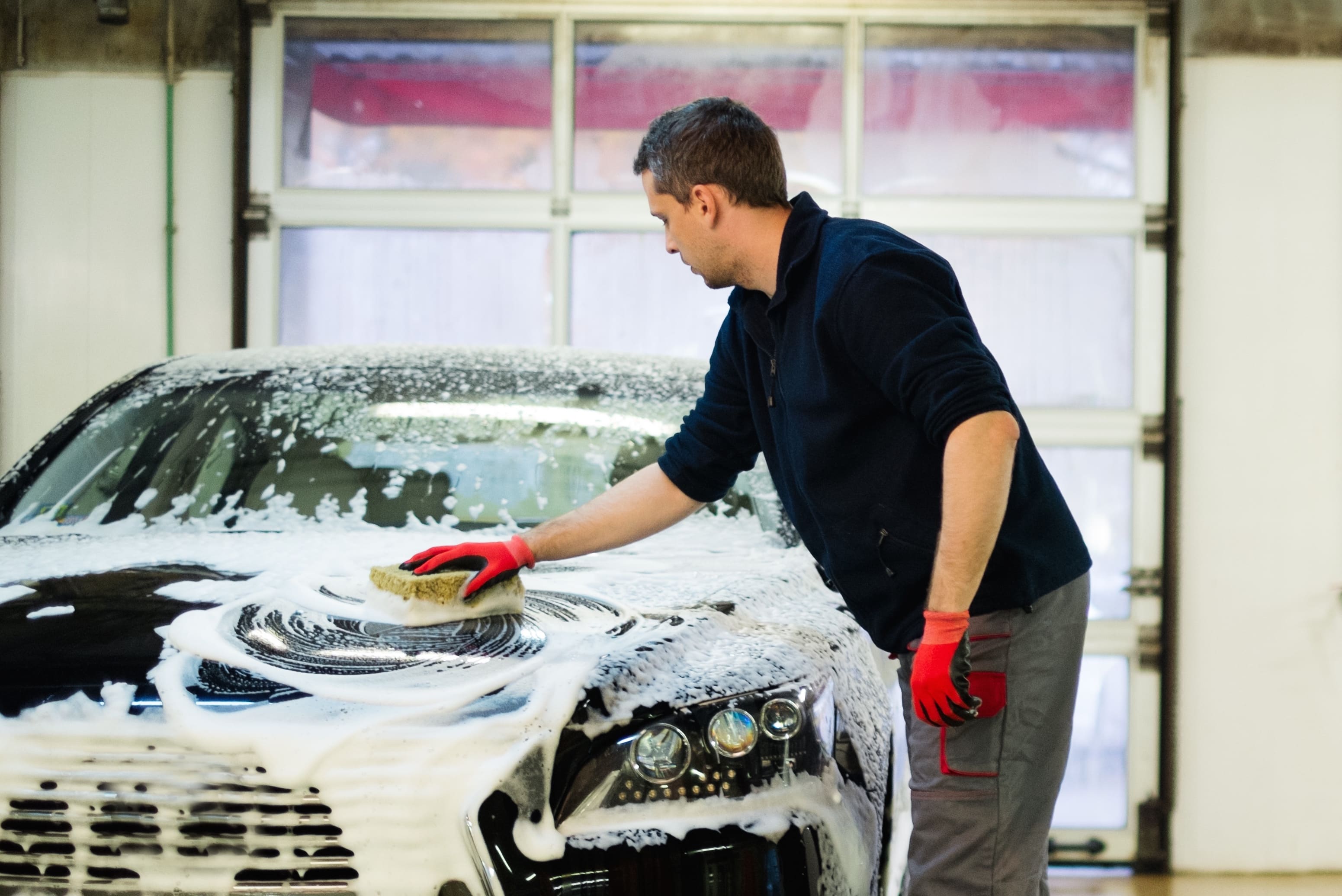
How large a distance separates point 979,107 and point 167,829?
377cm

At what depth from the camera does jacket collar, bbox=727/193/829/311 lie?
1497mm

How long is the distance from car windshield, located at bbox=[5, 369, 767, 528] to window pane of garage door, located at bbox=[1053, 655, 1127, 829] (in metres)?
2.36

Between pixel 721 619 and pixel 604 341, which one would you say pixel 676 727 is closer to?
pixel 721 619

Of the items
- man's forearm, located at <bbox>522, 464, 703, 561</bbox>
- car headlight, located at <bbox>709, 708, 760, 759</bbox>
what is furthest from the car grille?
man's forearm, located at <bbox>522, 464, 703, 561</bbox>

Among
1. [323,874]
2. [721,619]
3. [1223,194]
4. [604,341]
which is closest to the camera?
[323,874]

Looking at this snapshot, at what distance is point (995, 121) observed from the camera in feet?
13.4

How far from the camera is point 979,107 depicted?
13.4 feet

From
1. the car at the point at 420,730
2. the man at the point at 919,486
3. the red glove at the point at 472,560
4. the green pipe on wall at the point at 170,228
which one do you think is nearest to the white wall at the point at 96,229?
the green pipe on wall at the point at 170,228

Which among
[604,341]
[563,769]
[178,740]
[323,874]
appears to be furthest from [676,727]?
[604,341]

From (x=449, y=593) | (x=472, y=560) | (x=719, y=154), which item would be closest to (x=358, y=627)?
Result: (x=449, y=593)

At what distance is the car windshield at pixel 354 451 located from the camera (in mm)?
2090

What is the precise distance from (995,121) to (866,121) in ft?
1.59

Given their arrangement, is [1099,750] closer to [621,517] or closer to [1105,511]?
[1105,511]

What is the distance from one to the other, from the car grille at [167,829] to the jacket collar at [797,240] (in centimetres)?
87
